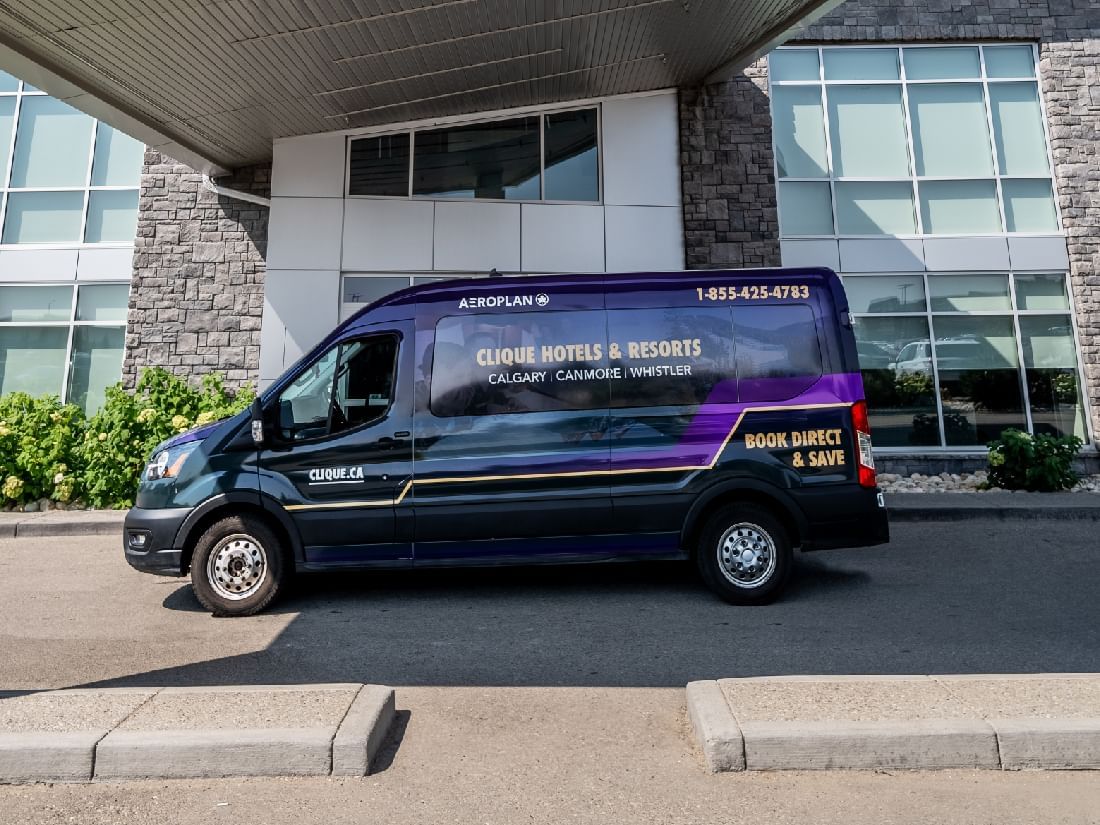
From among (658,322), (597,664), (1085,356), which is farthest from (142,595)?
(1085,356)

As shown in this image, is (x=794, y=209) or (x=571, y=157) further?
(x=794, y=209)

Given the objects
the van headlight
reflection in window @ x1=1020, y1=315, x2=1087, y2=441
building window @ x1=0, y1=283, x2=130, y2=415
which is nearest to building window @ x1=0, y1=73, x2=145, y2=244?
building window @ x1=0, y1=283, x2=130, y2=415

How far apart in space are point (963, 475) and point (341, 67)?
11197 mm

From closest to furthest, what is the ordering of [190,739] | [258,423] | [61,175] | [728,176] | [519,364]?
[190,739], [258,423], [519,364], [728,176], [61,175]

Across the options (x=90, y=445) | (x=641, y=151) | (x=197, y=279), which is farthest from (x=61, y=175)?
(x=641, y=151)

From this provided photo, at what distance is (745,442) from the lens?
590cm

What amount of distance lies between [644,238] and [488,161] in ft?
9.39

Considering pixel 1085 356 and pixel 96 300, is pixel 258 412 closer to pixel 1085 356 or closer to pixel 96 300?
pixel 96 300

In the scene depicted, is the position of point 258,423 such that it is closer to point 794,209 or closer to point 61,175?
point 794,209

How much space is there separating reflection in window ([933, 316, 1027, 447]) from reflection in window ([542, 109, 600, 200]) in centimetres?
640

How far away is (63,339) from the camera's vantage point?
→ 12.5 meters

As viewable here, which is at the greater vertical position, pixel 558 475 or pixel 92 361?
pixel 92 361

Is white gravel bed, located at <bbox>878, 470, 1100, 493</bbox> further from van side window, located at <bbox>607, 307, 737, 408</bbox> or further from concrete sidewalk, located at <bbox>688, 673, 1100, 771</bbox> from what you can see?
concrete sidewalk, located at <bbox>688, 673, 1100, 771</bbox>

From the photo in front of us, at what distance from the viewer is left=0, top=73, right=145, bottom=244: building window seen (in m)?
12.8
